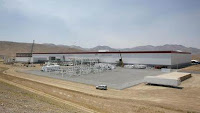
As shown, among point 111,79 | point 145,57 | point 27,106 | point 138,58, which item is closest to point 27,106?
point 27,106

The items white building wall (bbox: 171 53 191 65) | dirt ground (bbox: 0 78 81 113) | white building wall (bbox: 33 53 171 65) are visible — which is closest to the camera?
dirt ground (bbox: 0 78 81 113)

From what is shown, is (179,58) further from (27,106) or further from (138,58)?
(27,106)

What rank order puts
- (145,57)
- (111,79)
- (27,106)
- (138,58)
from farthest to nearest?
(138,58) < (145,57) < (111,79) < (27,106)

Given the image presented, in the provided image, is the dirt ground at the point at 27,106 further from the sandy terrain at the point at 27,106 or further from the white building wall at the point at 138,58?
the white building wall at the point at 138,58

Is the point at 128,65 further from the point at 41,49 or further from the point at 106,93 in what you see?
the point at 41,49

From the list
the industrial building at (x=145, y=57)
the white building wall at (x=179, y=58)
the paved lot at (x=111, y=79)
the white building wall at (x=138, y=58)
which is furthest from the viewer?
the white building wall at (x=179, y=58)

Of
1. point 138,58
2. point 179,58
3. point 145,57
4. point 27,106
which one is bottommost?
point 27,106

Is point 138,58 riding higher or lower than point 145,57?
lower

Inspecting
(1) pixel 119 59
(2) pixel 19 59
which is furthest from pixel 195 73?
(2) pixel 19 59

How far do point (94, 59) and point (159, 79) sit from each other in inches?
1613

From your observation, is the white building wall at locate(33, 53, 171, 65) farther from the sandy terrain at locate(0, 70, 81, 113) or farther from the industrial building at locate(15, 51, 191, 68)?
the sandy terrain at locate(0, 70, 81, 113)

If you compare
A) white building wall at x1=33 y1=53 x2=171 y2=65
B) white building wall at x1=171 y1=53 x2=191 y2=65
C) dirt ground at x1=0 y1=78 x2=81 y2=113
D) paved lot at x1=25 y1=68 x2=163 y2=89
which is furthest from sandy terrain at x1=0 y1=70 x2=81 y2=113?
white building wall at x1=171 y1=53 x2=191 y2=65

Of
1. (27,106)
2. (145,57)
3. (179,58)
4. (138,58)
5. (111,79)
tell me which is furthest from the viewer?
(138,58)

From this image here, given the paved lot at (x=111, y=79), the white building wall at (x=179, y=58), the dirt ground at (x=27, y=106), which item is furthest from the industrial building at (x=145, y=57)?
the dirt ground at (x=27, y=106)
